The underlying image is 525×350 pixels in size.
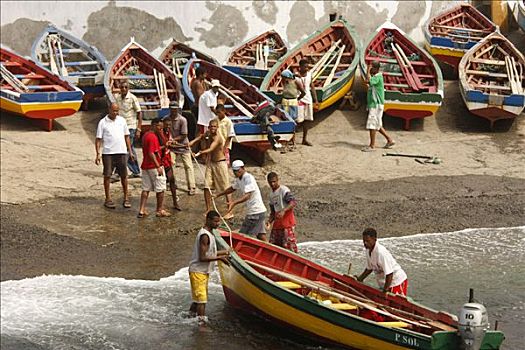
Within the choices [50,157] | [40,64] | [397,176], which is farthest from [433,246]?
[40,64]

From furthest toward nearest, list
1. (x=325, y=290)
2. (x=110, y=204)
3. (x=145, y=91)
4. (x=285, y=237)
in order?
(x=145, y=91)
(x=110, y=204)
(x=285, y=237)
(x=325, y=290)

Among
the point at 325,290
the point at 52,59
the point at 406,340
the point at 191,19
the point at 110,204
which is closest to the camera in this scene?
the point at 406,340

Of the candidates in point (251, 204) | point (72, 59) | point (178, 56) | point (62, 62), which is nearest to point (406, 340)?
point (251, 204)

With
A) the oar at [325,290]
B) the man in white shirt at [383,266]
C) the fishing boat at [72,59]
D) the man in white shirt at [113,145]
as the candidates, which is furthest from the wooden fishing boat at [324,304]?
the fishing boat at [72,59]

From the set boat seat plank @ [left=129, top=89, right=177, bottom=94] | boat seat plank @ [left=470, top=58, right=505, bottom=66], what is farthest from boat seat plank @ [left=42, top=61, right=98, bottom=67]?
boat seat plank @ [left=470, top=58, right=505, bottom=66]

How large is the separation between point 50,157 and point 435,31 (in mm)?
10577

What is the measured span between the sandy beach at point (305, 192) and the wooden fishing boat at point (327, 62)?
74 cm

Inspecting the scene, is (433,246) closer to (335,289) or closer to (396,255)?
(396,255)

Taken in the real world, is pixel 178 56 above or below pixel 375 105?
above

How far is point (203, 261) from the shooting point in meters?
→ 12.4

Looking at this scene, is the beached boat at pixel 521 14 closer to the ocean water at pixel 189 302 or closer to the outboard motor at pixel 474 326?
the ocean water at pixel 189 302

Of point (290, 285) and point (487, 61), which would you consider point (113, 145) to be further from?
point (487, 61)

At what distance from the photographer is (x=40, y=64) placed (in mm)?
21188

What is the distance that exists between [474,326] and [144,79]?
11473 millimetres
